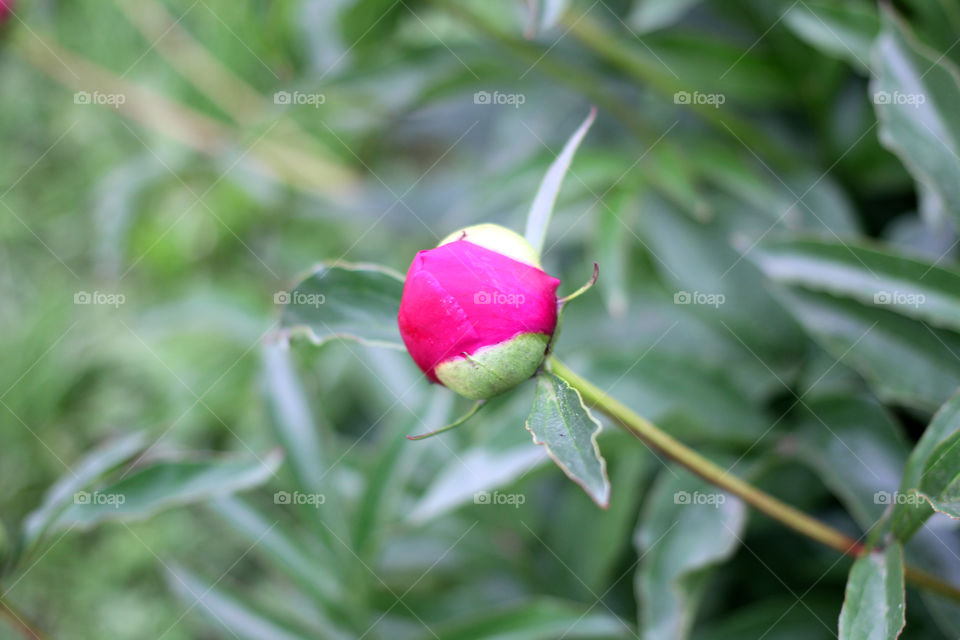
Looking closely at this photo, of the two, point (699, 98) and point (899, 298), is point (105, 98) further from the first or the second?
point (899, 298)

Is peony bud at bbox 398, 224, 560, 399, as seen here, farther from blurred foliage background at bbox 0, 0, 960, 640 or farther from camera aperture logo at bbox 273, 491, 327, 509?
camera aperture logo at bbox 273, 491, 327, 509

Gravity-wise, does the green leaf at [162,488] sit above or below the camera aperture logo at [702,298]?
above

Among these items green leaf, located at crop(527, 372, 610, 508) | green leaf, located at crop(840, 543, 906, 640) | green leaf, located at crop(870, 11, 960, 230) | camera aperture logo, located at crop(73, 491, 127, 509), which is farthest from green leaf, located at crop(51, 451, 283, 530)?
green leaf, located at crop(870, 11, 960, 230)

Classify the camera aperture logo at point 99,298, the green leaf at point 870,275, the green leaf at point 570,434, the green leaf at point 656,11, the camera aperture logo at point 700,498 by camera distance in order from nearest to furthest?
the green leaf at point 570,434 → the green leaf at point 870,275 → the camera aperture logo at point 700,498 → the green leaf at point 656,11 → the camera aperture logo at point 99,298

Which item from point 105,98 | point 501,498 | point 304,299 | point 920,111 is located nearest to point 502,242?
point 304,299

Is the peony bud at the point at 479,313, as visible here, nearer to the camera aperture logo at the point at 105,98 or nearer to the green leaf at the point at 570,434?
the green leaf at the point at 570,434

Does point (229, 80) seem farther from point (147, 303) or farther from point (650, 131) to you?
point (650, 131)

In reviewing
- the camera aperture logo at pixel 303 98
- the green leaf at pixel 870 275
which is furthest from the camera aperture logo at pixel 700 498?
the camera aperture logo at pixel 303 98
